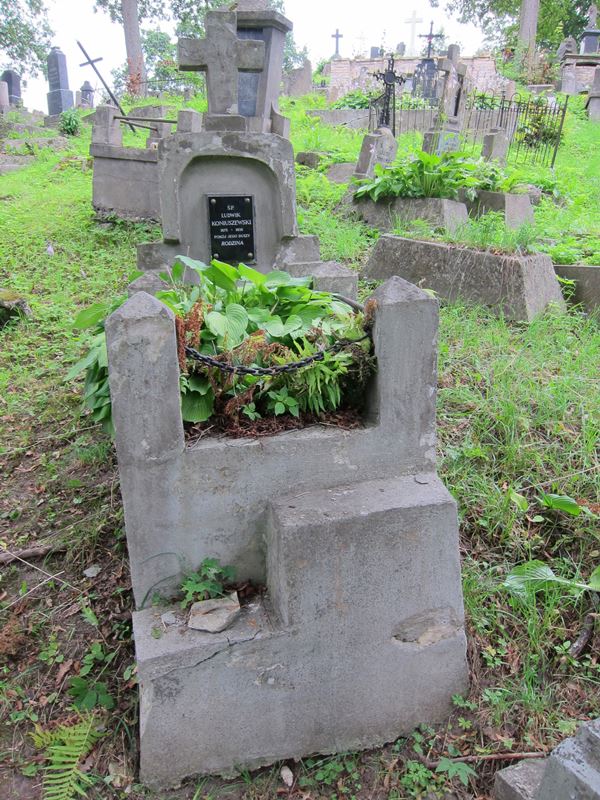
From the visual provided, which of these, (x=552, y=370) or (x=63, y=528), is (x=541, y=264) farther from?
(x=63, y=528)

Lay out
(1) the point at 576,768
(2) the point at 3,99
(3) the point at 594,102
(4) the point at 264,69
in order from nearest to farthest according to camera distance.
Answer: (1) the point at 576,768, (4) the point at 264,69, (3) the point at 594,102, (2) the point at 3,99

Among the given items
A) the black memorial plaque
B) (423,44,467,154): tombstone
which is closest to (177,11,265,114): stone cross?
the black memorial plaque

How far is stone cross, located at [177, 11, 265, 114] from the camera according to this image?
4.04m

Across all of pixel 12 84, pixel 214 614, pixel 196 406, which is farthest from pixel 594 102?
pixel 12 84

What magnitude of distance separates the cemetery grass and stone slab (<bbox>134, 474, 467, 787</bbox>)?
111mm

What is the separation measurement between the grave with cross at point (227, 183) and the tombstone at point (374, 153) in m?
3.59

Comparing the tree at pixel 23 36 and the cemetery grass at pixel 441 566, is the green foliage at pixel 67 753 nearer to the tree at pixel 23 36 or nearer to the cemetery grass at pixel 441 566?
the cemetery grass at pixel 441 566

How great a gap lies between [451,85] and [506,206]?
373cm

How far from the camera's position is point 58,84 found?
68.2 feet

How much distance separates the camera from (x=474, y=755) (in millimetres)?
2148

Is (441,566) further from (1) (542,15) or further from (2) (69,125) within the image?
(1) (542,15)

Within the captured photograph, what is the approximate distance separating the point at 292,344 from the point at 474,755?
169 centimetres

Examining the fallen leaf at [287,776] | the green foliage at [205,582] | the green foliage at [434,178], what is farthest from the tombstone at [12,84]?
the fallen leaf at [287,776]

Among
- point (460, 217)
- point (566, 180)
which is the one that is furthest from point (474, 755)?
point (566, 180)
